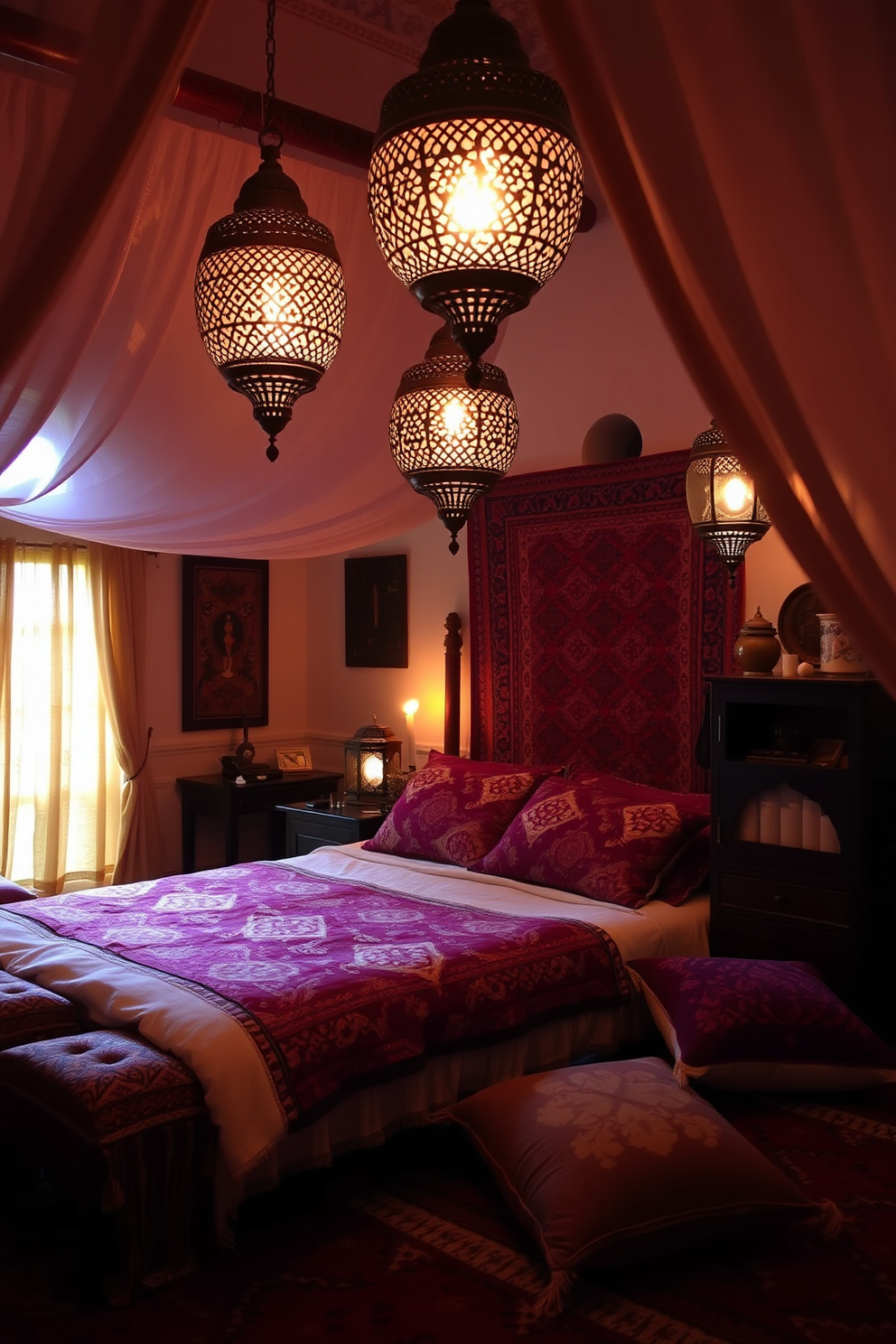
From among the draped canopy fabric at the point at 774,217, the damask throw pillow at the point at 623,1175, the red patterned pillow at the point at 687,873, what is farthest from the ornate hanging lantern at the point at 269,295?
the red patterned pillow at the point at 687,873

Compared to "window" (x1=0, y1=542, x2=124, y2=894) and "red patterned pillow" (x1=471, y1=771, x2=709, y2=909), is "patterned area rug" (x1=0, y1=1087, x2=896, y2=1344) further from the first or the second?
"window" (x1=0, y1=542, x2=124, y2=894)

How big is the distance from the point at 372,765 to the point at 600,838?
5.22 ft

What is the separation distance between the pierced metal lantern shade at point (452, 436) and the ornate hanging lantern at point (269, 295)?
1.51 ft

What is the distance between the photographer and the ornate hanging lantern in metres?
1.74

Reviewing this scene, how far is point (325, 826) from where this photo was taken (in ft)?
16.3

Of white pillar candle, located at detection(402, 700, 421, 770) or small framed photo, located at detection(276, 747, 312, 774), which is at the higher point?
white pillar candle, located at detection(402, 700, 421, 770)

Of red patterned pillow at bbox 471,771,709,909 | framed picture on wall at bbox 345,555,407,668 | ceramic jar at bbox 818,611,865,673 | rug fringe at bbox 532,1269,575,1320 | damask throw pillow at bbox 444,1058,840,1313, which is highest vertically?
framed picture on wall at bbox 345,555,407,668

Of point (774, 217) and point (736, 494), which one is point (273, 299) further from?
point (736, 494)

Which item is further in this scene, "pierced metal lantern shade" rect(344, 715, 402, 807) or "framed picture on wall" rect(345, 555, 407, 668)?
"framed picture on wall" rect(345, 555, 407, 668)

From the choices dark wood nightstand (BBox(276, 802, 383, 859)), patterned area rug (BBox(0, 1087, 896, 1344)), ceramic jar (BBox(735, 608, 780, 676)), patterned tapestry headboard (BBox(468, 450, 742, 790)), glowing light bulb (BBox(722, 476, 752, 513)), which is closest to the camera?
patterned area rug (BBox(0, 1087, 896, 1344))

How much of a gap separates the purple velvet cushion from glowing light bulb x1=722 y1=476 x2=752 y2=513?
132 cm

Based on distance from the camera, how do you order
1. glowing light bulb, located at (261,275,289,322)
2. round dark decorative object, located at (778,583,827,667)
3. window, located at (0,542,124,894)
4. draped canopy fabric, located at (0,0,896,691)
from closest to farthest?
draped canopy fabric, located at (0,0,896,691)
glowing light bulb, located at (261,275,289,322)
round dark decorative object, located at (778,583,827,667)
window, located at (0,542,124,894)

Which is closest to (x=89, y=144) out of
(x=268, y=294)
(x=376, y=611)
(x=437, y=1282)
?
(x=268, y=294)

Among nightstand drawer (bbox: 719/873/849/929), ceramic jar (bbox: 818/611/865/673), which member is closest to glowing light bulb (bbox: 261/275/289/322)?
ceramic jar (bbox: 818/611/865/673)
